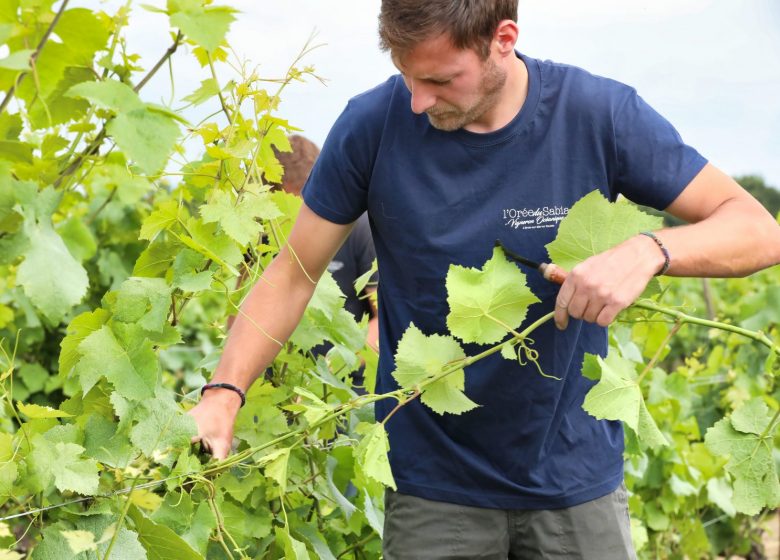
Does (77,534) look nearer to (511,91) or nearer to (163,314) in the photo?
(163,314)

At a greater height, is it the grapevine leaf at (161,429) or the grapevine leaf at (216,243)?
the grapevine leaf at (216,243)

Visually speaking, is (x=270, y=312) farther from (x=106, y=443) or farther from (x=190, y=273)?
(x=106, y=443)

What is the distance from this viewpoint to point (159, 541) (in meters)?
1.82

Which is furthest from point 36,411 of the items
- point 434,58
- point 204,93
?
point 434,58

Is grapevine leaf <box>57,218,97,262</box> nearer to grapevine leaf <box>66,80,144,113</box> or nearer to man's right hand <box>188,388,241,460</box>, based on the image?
man's right hand <box>188,388,241,460</box>

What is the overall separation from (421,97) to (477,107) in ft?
0.47

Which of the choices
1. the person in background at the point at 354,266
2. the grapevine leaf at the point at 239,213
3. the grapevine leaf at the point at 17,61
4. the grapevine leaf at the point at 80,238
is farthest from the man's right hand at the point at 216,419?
the grapevine leaf at the point at 80,238

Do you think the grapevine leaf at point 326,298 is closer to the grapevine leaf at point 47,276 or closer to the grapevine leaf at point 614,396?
the grapevine leaf at point 614,396

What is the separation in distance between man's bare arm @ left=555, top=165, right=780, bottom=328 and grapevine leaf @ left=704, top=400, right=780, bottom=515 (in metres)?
0.31

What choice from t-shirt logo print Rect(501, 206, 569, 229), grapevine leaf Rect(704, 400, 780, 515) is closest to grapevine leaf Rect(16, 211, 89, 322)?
t-shirt logo print Rect(501, 206, 569, 229)

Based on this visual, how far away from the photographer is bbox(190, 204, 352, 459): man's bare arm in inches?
86.7

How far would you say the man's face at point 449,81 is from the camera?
215 centimetres

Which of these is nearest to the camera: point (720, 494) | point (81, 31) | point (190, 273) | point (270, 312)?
point (81, 31)

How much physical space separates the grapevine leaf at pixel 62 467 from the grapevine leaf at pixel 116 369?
124 millimetres
